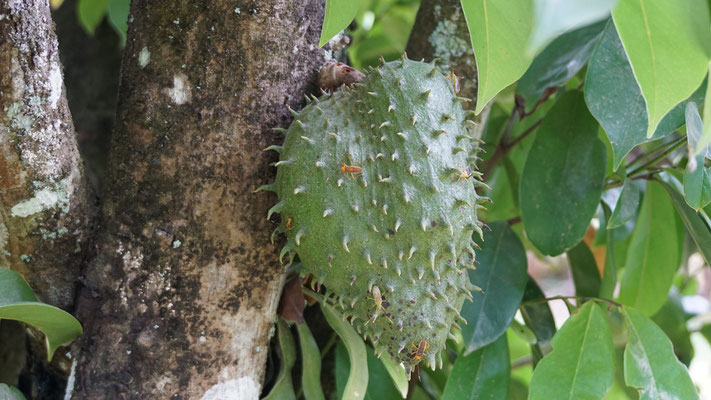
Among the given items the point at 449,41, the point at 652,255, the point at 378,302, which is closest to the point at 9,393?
the point at 378,302

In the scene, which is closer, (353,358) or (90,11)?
(353,358)

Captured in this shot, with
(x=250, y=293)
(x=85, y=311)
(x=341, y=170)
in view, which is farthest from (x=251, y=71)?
(x=85, y=311)

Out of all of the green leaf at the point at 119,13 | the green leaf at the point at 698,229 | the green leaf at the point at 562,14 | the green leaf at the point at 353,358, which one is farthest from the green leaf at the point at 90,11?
the green leaf at the point at 562,14

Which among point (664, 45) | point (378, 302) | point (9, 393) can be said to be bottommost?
point (9, 393)

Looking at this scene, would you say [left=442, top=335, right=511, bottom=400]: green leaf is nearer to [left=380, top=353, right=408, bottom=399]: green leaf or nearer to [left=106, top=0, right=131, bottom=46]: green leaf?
[left=380, top=353, right=408, bottom=399]: green leaf

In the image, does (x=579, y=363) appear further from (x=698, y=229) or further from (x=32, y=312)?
(x=32, y=312)

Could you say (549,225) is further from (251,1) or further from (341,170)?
(251,1)

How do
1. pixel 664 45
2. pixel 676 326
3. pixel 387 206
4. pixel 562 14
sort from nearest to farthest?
pixel 562 14 → pixel 664 45 → pixel 387 206 → pixel 676 326

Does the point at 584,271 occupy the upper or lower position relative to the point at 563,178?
lower
